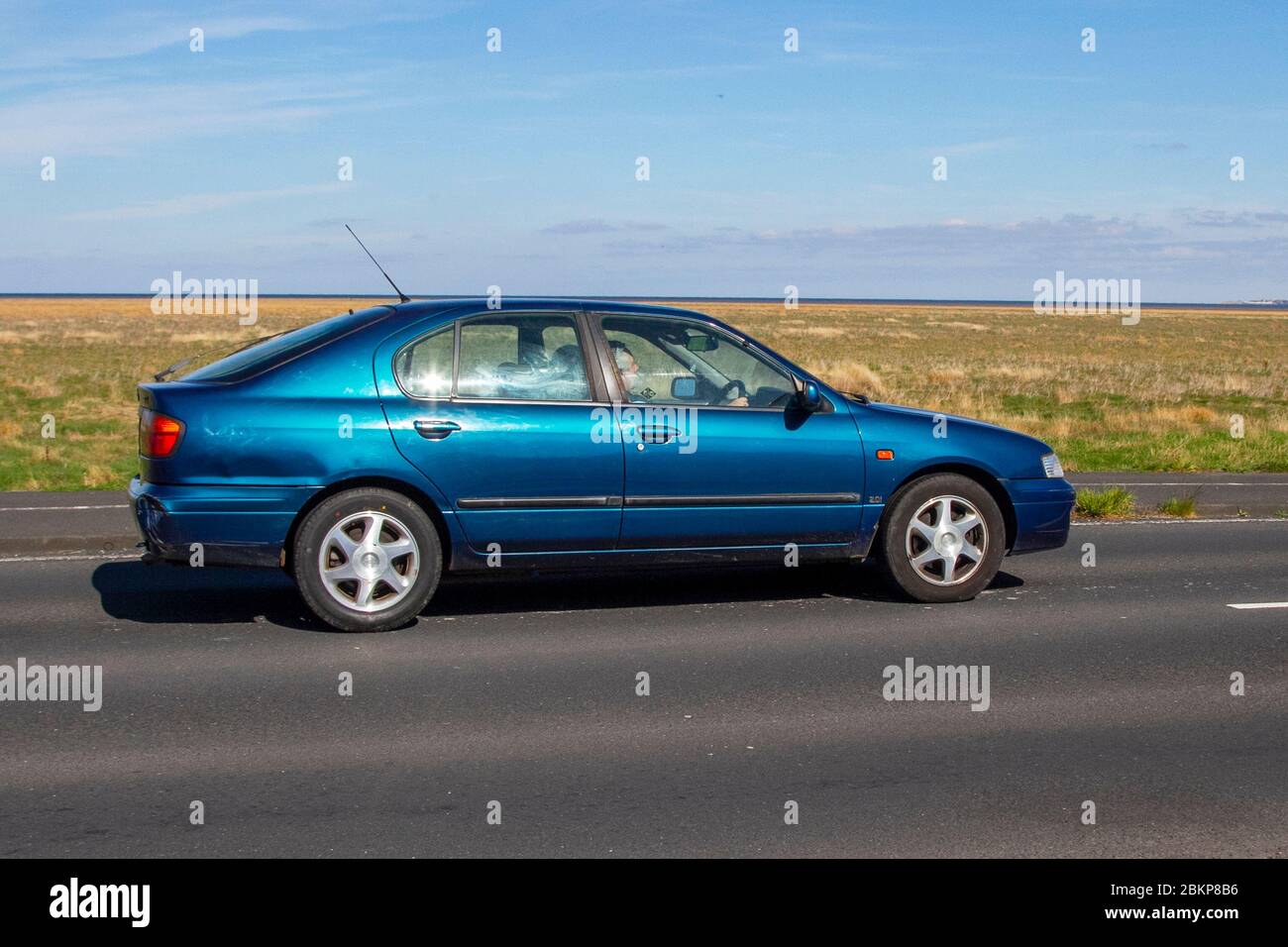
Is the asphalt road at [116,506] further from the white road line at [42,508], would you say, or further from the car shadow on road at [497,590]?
the car shadow on road at [497,590]

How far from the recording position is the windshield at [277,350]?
26.1 feet

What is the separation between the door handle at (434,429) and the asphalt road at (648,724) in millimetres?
1058

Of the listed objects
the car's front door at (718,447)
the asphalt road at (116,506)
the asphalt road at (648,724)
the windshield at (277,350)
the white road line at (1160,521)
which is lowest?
the asphalt road at (648,724)

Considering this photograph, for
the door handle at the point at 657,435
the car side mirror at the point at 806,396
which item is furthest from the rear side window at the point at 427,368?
the car side mirror at the point at 806,396

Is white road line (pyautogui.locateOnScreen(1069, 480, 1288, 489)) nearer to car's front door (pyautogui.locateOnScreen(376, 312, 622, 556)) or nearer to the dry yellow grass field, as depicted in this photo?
the dry yellow grass field

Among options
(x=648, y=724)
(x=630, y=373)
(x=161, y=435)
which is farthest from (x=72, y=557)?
(x=648, y=724)

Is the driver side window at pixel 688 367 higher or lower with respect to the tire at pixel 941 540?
higher

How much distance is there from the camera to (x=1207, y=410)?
26.1 m

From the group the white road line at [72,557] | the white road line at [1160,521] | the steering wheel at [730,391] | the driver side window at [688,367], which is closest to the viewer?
the driver side window at [688,367]

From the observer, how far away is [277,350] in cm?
809

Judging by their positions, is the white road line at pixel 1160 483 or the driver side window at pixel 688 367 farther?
the white road line at pixel 1160 483
